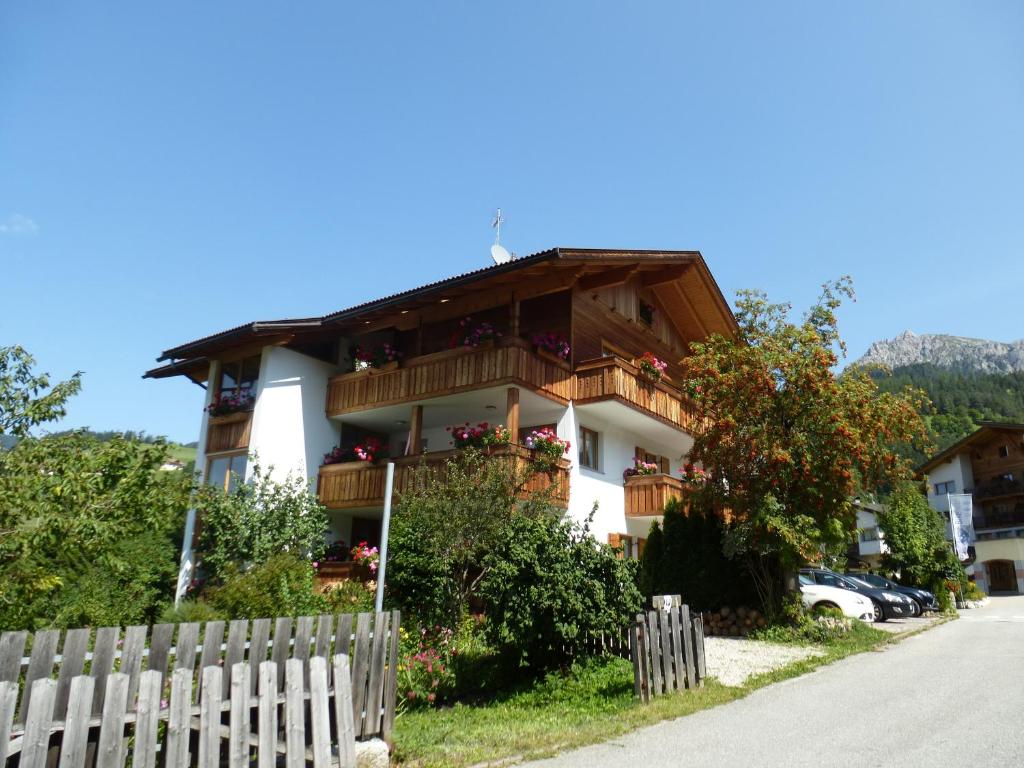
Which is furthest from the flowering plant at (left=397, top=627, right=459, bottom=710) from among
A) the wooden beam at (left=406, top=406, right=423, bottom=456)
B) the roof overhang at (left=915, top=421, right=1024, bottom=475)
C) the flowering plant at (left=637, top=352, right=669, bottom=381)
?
the roof overhang at (left=915, top=421, right=1024, bottom=475)

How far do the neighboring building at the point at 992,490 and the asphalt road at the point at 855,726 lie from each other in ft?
156

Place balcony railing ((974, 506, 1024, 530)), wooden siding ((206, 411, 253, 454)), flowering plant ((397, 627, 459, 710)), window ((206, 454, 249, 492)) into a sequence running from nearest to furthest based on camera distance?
flowering plant ((397, 627, 459, 710)) < wooden siding ((206, 411, 253, 454)) < window ((206, 454, 249, 492)) < balcony railing ((974, 506, 1024, 530))

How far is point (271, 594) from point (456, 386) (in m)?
6.97

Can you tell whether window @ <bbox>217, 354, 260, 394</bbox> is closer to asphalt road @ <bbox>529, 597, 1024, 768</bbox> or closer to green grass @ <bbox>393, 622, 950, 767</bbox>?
green grass @ <bbox>393, 622, 950, 767</bbox>

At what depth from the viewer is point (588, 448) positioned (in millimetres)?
21531

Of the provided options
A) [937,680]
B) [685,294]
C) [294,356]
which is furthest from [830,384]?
[294,356]

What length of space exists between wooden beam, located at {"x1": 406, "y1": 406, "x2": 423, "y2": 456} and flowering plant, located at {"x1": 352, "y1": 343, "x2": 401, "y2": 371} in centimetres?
181

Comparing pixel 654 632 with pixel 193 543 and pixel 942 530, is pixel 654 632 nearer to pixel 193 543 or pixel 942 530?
pixel 193 543

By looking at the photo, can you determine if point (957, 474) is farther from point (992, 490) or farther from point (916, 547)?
point (916, 547)

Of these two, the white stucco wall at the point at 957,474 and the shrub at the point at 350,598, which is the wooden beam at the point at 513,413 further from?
the white stucco wall at the point at 957,474

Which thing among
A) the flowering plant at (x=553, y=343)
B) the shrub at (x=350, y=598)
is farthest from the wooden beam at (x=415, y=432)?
the shrub at (x=350, y=598)

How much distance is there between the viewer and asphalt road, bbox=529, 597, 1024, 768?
6848 millimetres

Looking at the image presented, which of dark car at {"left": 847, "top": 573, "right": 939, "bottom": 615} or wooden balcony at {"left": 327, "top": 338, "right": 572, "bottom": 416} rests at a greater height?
wooden balcony at {"left": 327, "top": 338, "right": 572, "bottom": 416}

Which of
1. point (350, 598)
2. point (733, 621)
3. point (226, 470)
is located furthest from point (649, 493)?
point (226, 470)
